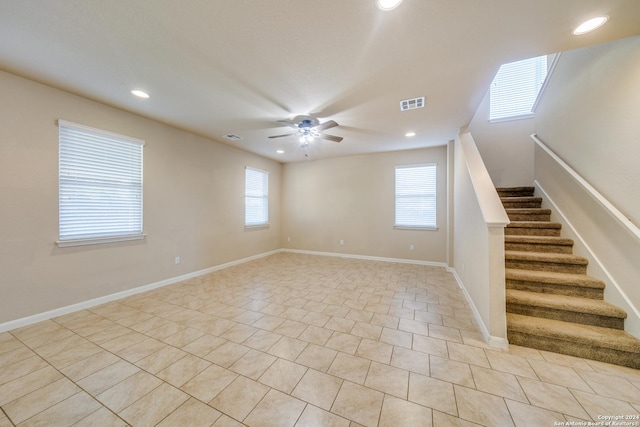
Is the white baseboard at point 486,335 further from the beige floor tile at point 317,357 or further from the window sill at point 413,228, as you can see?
the window sill at point 413,228

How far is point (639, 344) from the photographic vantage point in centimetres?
Result: 186

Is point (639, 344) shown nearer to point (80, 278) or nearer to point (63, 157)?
point (80, 278)

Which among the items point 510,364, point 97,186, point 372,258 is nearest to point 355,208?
point 372,258

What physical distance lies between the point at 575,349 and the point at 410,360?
4.99 ft

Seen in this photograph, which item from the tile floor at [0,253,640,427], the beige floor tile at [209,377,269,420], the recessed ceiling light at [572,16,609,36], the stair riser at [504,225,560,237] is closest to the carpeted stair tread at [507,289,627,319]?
the tile floor at [0,253,640,427]

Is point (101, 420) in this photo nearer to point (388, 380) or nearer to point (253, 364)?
point (253, 364)

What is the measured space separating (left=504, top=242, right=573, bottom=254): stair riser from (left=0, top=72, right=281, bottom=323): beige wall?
17.2 feet

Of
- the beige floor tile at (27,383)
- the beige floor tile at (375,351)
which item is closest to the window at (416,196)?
the beige floor tile at (375,351)

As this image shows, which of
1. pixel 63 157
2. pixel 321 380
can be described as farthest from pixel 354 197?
pixel 63 157

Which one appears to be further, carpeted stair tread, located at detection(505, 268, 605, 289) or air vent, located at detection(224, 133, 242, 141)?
air vent, located at detection(224, 133, 242, 141)

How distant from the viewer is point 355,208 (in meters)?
5.98

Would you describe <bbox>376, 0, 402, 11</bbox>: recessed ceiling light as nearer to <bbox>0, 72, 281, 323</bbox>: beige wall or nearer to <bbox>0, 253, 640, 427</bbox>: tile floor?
<bbox>0, 253, 640, 427</bbox>: tile floor

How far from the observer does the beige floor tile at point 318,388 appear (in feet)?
5.18

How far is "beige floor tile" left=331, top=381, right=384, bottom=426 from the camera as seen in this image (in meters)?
1.44
